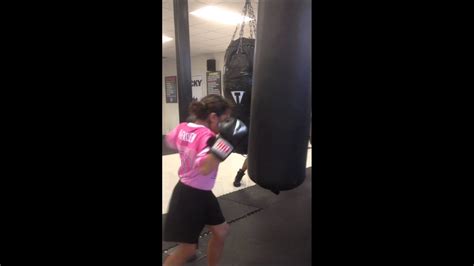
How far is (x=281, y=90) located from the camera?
2.39 feet

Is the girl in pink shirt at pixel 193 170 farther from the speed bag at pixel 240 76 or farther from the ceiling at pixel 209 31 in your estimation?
the ceiling at pixel 209 31

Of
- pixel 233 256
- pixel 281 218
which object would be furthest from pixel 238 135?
pixel 281 218

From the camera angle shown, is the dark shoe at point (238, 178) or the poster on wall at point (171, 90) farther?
the dark shoe at point (238, 178)

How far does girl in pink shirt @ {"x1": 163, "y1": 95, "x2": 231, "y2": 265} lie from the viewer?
2.59 ft

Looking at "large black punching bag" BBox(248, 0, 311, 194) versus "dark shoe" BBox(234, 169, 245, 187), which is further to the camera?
"dark shoe" BBox(234, 169, 245, 187)

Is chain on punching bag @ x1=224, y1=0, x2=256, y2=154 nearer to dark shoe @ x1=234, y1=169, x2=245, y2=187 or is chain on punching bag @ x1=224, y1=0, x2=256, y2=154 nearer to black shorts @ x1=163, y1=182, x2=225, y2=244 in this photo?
black shorts @ x1=163, y1=182, x2=225, y2=244

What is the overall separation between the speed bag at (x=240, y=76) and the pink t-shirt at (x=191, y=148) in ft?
0.91

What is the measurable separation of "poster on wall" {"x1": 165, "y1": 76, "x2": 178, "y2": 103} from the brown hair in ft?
0.19

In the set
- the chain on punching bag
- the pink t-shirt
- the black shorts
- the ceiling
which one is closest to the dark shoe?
the ceiling

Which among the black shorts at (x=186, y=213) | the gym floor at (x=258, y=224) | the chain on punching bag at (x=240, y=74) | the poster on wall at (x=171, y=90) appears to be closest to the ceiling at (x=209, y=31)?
the gym floor at (x=258, y=224)

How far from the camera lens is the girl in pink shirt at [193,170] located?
2.59ft

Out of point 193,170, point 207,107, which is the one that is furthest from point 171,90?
point 193,170
